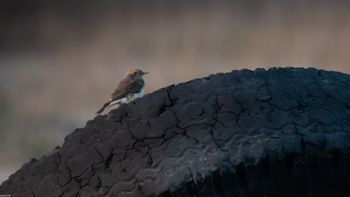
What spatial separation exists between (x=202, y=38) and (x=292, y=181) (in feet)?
32.2

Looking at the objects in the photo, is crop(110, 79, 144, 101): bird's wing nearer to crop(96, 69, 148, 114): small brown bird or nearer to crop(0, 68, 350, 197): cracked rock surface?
crop(96, 69, 148, 114): small brown bird

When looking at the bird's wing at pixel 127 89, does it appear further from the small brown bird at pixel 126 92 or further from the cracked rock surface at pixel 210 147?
the cracked rock surface at pixel 210 147

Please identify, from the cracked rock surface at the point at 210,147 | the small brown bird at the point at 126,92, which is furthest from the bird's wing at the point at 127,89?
the cracked rock surface at the point at 210,147

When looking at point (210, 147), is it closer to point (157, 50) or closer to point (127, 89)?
point (127, 89)

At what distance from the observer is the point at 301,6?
12664mm

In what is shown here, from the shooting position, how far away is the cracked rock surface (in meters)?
2.54

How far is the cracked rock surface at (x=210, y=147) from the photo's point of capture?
254cm

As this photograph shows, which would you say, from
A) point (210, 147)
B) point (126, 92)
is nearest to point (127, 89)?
point (126, 92)

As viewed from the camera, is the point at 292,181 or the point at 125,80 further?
the point at 125,80

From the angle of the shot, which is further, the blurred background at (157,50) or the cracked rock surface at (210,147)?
the blurred background at (157,50)

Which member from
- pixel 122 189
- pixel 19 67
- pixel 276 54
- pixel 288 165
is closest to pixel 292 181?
pixel 288 165

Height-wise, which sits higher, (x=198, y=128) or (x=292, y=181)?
(x=198, y=128)

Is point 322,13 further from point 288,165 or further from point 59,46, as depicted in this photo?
point 288,165

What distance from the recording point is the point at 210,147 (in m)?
2.59
